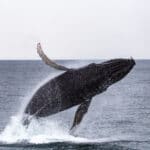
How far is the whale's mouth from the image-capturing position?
31.2 m

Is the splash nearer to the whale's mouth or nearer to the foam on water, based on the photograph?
the foam on water

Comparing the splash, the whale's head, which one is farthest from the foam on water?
the whale's head

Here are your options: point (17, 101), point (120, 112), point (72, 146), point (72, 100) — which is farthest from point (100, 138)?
point (17, 101)

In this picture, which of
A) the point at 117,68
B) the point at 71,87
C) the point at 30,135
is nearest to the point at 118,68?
the point at 117,68

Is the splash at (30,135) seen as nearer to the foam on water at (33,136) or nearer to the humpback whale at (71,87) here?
the foam on water at (33,136)

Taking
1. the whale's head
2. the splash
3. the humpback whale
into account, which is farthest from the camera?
the splash

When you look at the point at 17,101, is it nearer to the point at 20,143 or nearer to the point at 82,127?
the point at 82,127

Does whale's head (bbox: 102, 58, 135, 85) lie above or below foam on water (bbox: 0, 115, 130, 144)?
above

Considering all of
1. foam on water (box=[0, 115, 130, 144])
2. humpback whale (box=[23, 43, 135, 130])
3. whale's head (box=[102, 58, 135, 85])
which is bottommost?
foam on water (box=[0, 115, 130, 144])

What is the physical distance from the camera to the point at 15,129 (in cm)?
3597

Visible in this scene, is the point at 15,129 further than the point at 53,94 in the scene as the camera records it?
Yes

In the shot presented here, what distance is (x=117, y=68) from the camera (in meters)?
31.5

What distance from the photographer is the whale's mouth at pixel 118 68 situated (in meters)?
31.2

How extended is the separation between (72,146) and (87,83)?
4518 millimetres
